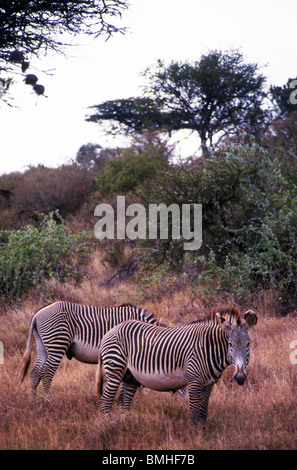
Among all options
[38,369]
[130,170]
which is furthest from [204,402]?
[130,170]

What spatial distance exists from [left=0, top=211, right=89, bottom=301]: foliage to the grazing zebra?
14.1 ft

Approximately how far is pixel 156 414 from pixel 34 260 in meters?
6.88

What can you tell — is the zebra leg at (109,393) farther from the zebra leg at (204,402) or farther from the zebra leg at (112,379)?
the zebra leg at (204,402)

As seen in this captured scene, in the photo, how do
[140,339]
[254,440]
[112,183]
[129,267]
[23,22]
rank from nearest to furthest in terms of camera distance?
[254,440] → [140,339] → [23,22] → [129,267] → [112,183]

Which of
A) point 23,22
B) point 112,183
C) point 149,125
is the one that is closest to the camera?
point 23,22

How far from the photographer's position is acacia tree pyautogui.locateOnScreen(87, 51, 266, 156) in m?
27.1

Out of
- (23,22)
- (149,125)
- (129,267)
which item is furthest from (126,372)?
(149,125)

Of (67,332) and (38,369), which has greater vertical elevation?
(67,332)

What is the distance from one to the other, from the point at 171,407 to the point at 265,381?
3.81ft

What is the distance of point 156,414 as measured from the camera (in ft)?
17.7

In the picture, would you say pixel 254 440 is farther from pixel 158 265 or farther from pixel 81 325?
pixel 158 265

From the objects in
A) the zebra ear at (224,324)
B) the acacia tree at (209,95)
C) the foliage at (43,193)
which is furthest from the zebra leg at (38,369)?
the acacia tree at (209,95)

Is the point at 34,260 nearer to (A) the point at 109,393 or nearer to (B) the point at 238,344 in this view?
(A) the point at 109,393

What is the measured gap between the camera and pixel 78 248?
39.8 ft
